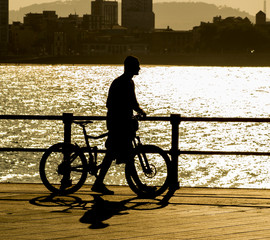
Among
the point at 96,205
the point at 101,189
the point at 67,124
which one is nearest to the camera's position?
the point at 96,205

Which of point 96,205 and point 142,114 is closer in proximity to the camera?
point 96,205

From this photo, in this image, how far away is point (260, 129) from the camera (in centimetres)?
7394

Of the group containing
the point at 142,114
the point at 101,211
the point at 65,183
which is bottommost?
the point at 101,211

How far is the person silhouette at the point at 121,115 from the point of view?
29.6 feet

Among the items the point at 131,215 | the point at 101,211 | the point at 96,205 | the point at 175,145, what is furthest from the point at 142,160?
the point at 131,215

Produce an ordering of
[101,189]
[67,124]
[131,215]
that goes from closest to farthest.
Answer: [131,215], [101,189], [67,124]

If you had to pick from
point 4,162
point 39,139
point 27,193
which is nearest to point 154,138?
point 39,139

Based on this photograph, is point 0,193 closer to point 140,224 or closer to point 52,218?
point 52,218

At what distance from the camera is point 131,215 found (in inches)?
313

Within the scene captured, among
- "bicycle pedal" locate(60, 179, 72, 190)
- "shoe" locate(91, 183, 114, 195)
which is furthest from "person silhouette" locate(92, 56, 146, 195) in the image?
"bicycle pedal" locate(60, 179, 72, 190)

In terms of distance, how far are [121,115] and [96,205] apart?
1.29 meters

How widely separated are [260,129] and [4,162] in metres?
35.3

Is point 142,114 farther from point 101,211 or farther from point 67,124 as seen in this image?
point 101,211

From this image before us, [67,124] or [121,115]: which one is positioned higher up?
[121,115]
